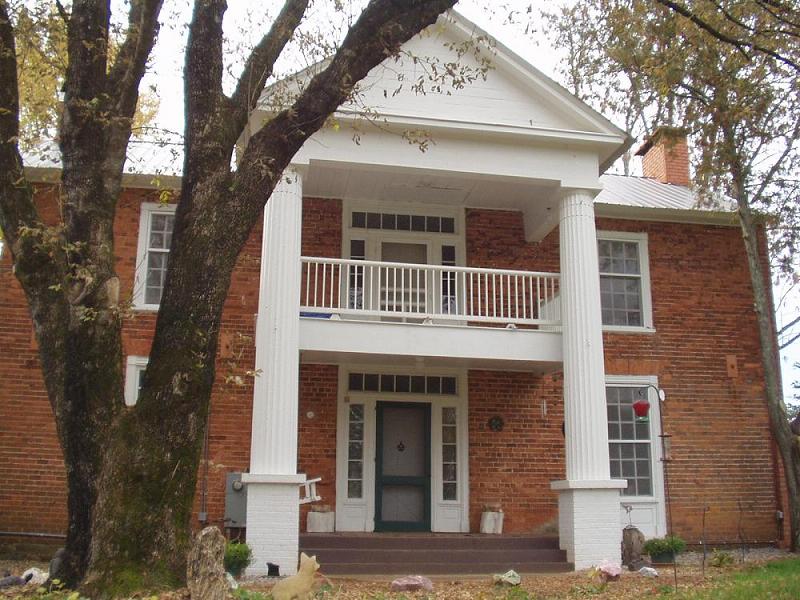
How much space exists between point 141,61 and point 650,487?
10.3m

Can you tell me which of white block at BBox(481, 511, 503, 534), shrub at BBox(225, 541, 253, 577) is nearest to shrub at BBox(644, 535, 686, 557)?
white block at BBox(481, 511, 503, 534)

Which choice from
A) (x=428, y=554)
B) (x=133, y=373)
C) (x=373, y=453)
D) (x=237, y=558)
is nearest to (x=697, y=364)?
(x=373, y=453)

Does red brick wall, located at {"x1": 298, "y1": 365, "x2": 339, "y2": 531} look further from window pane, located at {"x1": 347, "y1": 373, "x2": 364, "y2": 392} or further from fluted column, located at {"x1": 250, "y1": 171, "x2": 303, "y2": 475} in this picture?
fluted column, located at {"x1": 250, "y1": 171, "x2": 303, "y2": 475}

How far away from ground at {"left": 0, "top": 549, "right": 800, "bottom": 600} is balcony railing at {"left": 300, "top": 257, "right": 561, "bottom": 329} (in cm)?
367

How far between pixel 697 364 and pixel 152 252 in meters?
9.30

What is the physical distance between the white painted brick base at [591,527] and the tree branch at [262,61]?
690 centimetres

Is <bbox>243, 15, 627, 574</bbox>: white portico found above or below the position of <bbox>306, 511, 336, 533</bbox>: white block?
above

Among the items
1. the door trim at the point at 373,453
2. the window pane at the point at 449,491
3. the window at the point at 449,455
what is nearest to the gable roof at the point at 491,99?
the door trim at the point at 373,453

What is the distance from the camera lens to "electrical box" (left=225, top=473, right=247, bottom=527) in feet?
40.6

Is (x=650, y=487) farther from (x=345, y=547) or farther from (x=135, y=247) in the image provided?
(x=135, y=247)

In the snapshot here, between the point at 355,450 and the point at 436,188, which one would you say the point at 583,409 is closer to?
the point at 355,450

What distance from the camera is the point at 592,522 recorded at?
37.2ft

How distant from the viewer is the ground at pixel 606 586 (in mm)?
8297

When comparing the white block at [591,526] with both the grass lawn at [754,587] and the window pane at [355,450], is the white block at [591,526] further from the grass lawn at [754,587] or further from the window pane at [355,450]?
the window pane at [355,450]
